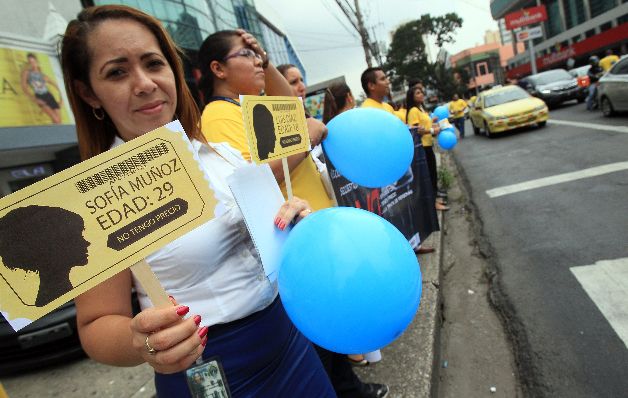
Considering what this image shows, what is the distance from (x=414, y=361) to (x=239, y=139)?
5.58ft

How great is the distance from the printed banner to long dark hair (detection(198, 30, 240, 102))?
82cm

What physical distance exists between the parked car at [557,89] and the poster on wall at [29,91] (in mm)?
14989

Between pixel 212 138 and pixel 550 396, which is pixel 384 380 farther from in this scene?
pixel 212 138

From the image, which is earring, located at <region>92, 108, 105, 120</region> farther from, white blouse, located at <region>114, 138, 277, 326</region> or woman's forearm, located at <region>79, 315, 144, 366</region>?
woman's forearm, located at <region>79, 315, 144, 366</region>

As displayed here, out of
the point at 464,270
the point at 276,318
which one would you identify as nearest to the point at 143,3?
the point at 464,270

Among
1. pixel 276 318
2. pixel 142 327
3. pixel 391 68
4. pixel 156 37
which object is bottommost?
pixel 276 318

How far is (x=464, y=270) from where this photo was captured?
3.76 meters

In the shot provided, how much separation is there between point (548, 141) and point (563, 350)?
7292 mm

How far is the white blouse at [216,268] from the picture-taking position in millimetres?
979

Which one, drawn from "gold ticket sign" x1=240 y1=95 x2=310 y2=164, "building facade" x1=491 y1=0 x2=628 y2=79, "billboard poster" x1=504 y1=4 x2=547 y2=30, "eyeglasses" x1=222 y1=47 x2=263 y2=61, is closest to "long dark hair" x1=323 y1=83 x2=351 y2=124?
"eyeglasses" x1=222 y1=47 x2=263 y2=61

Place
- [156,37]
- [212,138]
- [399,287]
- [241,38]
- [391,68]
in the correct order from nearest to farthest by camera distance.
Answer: [399,287], [156,37], [212,138], [241,38], [391,68]

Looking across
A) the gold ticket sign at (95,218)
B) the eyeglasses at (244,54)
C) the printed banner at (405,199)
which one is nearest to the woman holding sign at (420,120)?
the printed banner at (405,199)

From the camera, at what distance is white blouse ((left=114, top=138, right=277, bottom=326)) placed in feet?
3.21

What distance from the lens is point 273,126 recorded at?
1213 mm
